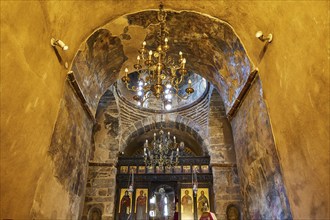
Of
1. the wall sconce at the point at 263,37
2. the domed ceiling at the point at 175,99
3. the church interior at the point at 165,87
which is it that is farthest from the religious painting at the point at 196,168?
the wall sconce at the point at 263,37

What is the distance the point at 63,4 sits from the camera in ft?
11.0

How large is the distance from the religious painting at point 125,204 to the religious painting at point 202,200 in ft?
7.79

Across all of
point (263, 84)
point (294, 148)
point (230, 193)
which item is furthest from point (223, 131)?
point (294, 148)

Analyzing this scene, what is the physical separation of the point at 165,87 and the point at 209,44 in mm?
1374

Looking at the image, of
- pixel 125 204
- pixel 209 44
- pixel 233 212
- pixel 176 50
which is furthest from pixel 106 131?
pixel 209 44

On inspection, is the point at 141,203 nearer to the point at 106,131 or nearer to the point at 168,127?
the point at 106,131

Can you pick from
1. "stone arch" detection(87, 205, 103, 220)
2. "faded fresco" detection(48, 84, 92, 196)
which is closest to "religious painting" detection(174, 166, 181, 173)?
"stone arch" detection(87, 205, 103, 220)

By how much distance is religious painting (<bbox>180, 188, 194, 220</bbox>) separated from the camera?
848cm

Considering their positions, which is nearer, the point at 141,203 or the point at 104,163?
the point at 104,163

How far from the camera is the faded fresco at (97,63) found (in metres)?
4.76

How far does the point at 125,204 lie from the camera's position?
8602mm

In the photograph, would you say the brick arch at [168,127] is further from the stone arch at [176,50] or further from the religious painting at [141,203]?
the stone arch at [176,50]

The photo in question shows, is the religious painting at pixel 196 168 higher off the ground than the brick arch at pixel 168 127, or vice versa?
the brick arch at pixel 168 127

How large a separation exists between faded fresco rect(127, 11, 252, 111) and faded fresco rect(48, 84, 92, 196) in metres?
2.07
